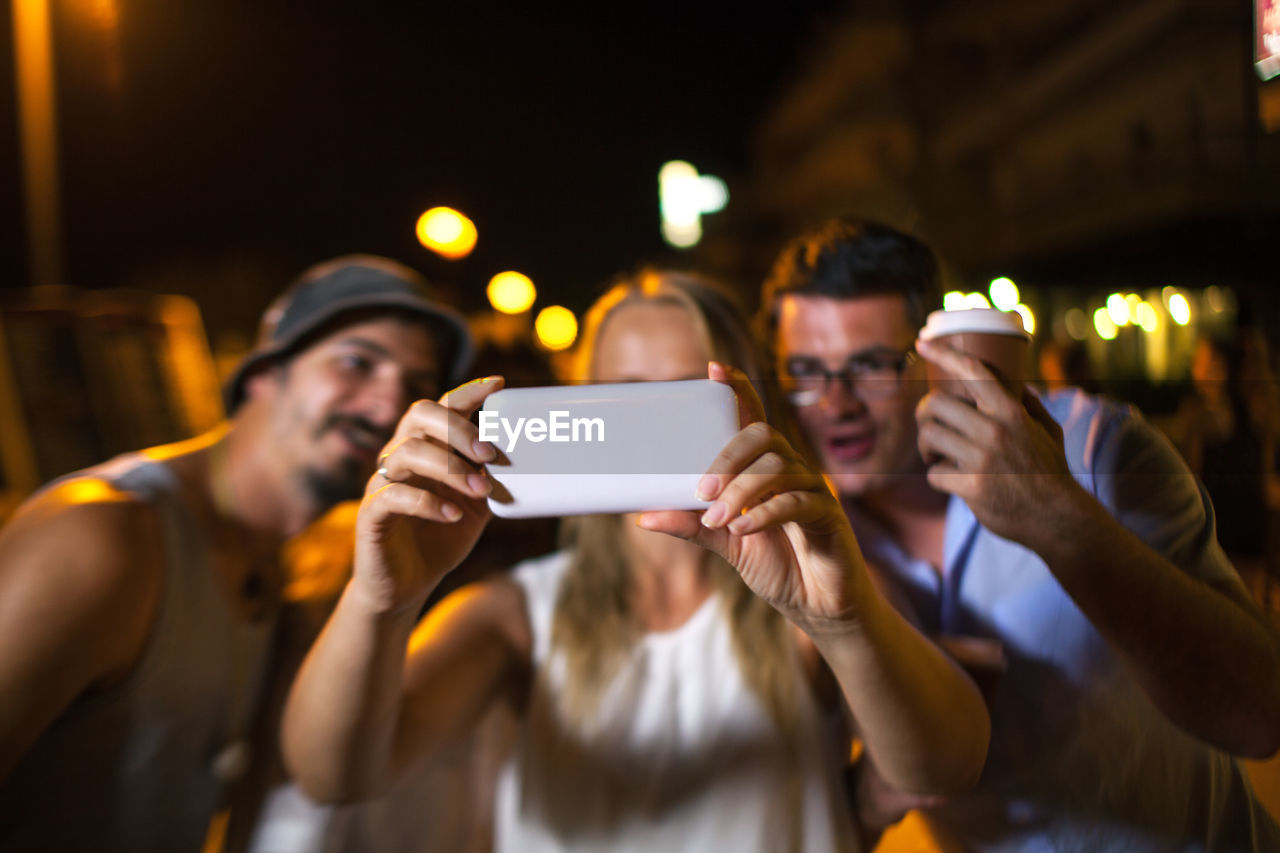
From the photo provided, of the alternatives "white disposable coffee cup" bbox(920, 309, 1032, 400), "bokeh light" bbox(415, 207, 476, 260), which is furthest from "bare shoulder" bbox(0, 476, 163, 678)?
"white disposable coffee cup" bbox(920, 309, 1032, 400)

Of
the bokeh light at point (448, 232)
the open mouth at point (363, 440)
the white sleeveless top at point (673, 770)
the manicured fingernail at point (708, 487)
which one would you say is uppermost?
the bokeh light at point (448, 232)

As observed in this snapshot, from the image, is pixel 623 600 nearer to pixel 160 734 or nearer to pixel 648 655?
pixel 648 655

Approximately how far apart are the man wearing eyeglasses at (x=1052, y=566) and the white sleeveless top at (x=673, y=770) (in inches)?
10.8

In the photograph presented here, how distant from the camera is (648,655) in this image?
116 centimetres

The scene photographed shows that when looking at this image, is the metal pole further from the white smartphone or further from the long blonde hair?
the white smartphone

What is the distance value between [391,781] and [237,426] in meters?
0.73

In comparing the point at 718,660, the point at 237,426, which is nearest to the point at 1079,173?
the point at 718,660

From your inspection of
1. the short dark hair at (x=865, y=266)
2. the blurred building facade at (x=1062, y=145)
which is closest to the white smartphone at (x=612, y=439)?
the short dark hair at (x=865, y=266)

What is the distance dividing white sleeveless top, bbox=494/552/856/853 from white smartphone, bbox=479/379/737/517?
63cm

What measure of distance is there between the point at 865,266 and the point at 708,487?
34 centimetres

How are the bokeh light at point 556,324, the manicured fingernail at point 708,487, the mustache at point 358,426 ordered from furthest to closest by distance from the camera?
1. the bokeh light at point 556,324
2. the mustache at point 358,426
3. the manicured fingernail at point 708,487

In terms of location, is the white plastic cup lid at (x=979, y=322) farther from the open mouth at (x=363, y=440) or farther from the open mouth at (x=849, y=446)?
the open mouth at (x=363, y=440)

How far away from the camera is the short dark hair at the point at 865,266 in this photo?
0.72 meters

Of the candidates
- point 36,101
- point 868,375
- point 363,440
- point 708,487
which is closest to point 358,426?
point 363,440
